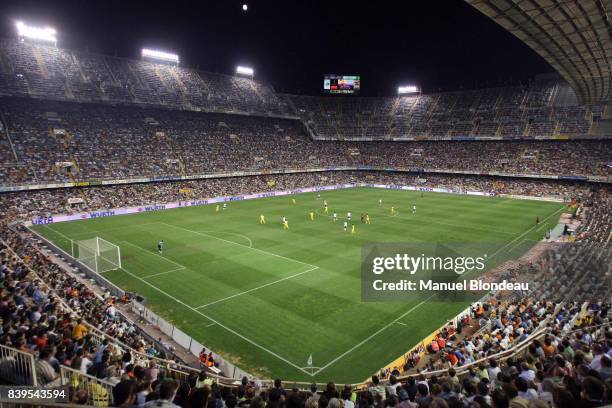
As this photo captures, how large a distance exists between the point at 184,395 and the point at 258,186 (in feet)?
197

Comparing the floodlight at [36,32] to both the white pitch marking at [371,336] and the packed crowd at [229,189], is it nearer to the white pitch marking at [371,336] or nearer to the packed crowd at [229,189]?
the packed crowd at [229,189]

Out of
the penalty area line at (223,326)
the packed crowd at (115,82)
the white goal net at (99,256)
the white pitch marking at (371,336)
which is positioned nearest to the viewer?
the white pitch marking at (371,336)

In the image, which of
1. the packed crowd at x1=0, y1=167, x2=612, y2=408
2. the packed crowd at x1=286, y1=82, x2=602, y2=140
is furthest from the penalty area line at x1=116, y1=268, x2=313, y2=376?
the packed crowd at x1=286, y1=82, x2=602, y2=140

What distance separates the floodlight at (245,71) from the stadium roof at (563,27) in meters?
72.9

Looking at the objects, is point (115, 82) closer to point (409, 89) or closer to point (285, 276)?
point (285, 276)

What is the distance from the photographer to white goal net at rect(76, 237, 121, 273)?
25.1 metres

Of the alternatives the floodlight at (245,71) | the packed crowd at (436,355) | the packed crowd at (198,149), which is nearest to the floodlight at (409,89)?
the packed crowd at (198,149)

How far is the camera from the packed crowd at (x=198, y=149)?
48125 mm

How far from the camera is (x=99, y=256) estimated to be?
25.6 metres

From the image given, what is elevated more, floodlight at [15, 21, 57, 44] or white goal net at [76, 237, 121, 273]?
floodlight at [15, 21, 57, 44]

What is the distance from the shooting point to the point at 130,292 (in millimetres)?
21500

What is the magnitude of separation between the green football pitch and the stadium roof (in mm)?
13297

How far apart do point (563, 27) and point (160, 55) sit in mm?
71703

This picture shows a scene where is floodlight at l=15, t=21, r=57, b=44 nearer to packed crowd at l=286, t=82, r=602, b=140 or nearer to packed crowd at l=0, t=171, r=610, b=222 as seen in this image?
packed crowd at l=0, t=171, r=610, b=222
